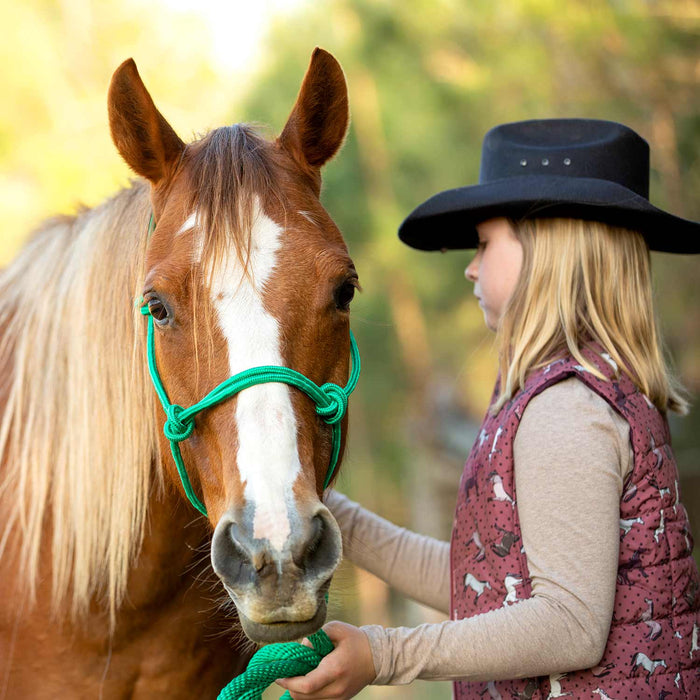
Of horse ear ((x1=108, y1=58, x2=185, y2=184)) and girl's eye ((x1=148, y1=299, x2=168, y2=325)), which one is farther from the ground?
horse ear ((x1=108, y1=58, x2=185, y2=184))

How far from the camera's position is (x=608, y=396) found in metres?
1.67

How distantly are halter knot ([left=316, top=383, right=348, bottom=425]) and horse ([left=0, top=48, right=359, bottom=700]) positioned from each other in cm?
3

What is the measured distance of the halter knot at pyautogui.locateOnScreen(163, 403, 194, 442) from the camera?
61.2 inches

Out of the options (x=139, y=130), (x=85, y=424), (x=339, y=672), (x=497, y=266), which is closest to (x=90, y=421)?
(x=85, y=424)

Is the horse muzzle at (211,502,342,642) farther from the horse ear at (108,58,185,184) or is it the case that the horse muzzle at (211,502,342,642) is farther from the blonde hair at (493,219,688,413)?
the horse ear at (108,58,185,184)

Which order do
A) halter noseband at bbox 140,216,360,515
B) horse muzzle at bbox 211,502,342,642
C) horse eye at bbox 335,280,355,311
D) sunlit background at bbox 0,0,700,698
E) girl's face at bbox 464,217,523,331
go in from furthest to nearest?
1. sunlit background at bbox 0,0,700,698
2. girl's face at bbox 464,217,523,331
3. horse eye at bbox 335,280,355,311
4. halter noseband at bbox 140,216,360,515
5. horse muzzle at bbox 211,502,342,642

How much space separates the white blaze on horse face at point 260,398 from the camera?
1.32 m

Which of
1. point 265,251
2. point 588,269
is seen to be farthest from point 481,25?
point 265,251

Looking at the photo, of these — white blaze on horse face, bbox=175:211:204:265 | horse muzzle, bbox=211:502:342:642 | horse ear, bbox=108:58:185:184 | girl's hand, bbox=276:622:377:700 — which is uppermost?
horse ear, bbox=108:58:185:184

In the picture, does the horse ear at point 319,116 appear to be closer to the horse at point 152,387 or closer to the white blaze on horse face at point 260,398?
A: the horse at point 152,387

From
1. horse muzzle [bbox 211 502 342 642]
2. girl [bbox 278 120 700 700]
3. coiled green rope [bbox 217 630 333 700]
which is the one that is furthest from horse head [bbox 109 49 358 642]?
girl [bbox 278 120 700 700]

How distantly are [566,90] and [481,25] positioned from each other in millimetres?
1105

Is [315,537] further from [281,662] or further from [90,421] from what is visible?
[90,421]

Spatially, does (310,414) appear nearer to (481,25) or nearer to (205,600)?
(205,600)
